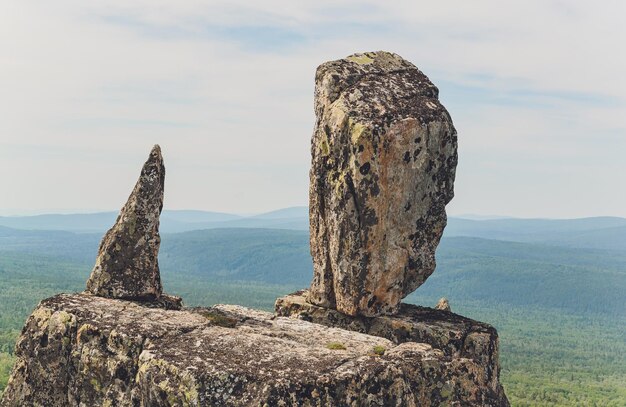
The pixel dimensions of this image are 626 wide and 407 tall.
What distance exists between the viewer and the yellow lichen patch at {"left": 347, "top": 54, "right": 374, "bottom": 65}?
27156 mm

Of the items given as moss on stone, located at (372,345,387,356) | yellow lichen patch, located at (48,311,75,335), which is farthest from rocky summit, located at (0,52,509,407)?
moss on stone, located at (372,345,387,356)

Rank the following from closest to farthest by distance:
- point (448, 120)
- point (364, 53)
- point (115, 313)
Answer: point (115, 313)
point (448, 120)
point (364, 53)

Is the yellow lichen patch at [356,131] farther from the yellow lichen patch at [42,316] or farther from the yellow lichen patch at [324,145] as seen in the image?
the yellow lichen patch at [42,316]

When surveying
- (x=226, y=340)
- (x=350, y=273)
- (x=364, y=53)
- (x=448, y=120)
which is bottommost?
(x=226, y=340)

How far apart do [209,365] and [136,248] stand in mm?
7762

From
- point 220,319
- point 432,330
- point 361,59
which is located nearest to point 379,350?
point 220,319

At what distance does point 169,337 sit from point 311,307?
25.5ft

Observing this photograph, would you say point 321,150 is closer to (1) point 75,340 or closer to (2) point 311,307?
(2) point 311,307

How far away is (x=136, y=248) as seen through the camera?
79.8 ft

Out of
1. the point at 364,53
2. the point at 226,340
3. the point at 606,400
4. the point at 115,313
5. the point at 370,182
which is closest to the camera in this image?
the point at 226,340

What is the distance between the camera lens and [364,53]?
27938mm

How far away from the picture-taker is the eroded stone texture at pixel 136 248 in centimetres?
2389

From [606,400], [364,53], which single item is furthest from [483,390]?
[606,400]

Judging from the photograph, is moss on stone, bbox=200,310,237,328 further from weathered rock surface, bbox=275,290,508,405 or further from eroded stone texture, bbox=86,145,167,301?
weathered rock surface, bbox=275,290,508,405
